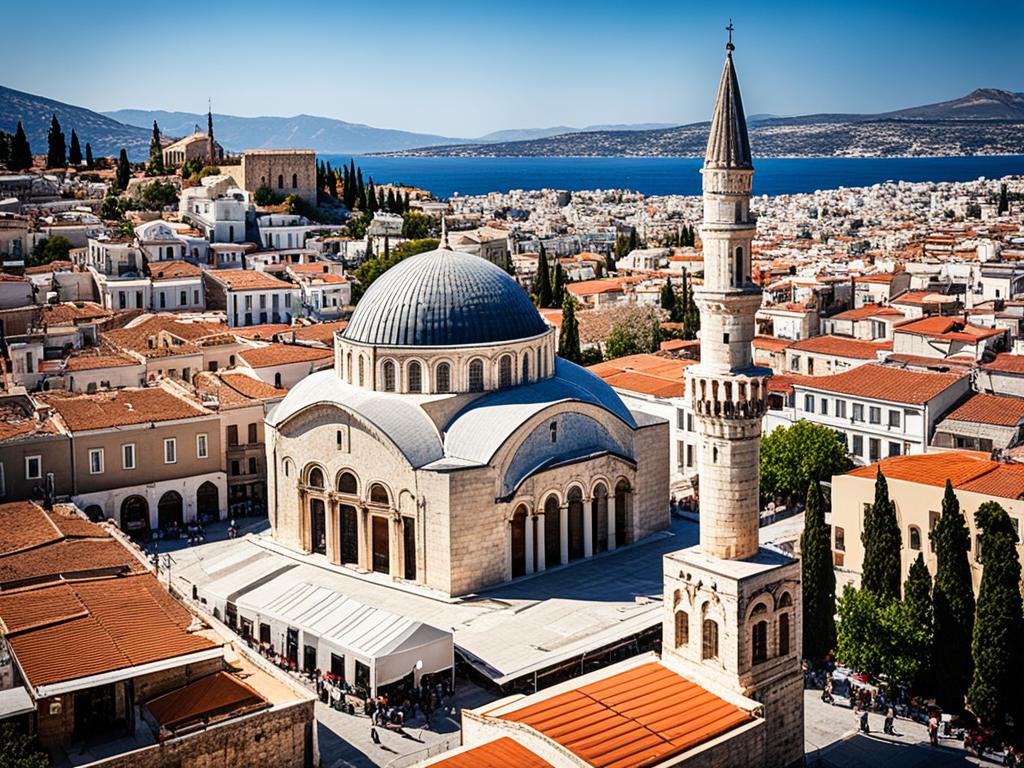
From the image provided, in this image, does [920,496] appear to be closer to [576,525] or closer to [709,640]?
→ [576,525]

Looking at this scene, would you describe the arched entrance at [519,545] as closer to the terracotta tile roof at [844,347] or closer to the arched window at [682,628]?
the arched window at [682,628]

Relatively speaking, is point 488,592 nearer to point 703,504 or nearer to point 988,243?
point 703,504

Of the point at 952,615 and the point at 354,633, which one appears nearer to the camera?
the point at 952,615

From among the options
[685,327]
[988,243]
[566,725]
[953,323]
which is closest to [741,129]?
[566,725]

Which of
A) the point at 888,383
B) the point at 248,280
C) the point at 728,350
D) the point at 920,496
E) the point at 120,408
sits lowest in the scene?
the point at 920,496

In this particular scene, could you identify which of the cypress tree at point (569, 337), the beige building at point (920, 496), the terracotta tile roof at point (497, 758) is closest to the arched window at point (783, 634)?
the terracotta tile roof at point (497, 758)

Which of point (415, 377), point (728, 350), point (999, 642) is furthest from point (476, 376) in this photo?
point (999, 642)
